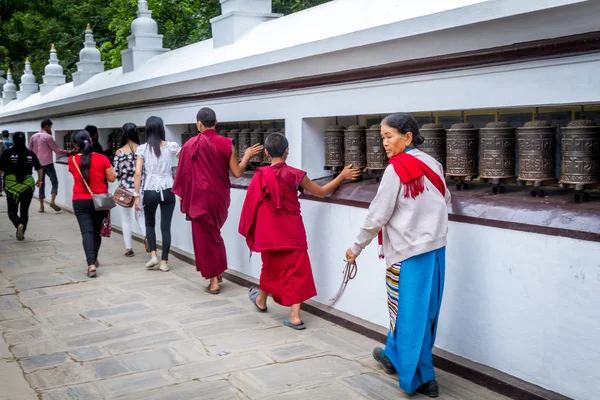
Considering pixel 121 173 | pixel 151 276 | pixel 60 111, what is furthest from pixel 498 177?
pixel 60 111

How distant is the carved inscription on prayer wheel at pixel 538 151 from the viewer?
3.96m

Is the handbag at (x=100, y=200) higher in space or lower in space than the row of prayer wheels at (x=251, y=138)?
lower

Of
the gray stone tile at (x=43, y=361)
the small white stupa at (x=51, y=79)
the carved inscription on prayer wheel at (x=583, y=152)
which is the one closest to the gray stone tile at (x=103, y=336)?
the gray stone tile at (x=43, y=361)

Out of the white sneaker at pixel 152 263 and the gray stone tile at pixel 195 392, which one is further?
the white sneaker at pixel 152 263

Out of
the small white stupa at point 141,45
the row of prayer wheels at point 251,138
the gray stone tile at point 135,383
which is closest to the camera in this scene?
the gray stone tile at point 135,383

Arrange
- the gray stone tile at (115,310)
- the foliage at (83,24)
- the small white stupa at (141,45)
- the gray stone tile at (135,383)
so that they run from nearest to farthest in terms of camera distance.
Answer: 1. the gray stone tile at (135,383)
2. the gray stone tile at (115,310)
3. the small white stupa at (141,45)
4. the foliage at (83,24)

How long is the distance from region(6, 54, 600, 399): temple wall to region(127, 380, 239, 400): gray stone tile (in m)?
1.36

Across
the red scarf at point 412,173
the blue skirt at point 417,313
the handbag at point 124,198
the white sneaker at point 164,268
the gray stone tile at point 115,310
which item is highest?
the red scarf at point 412,173

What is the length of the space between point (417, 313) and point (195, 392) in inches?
55.5

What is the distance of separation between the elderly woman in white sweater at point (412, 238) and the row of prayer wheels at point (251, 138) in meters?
2.84

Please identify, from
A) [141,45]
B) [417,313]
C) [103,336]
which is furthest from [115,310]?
[141,45]

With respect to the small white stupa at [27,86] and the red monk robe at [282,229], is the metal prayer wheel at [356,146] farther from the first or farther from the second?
the small white stupa at [27,86]

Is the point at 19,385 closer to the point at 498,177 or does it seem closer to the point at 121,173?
the point at 498,177

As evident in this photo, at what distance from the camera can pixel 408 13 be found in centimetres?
466
